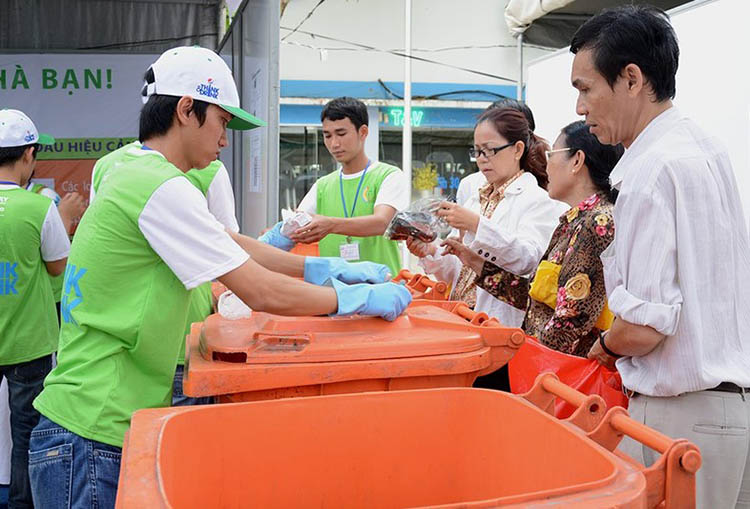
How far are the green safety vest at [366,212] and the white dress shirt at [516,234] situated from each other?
0.87m

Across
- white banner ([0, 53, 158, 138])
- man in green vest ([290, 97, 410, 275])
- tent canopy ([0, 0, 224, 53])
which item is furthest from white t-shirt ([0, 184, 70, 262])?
→ tent canopy ([0, 0, 224, 53])

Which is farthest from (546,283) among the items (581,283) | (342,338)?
(342,338)

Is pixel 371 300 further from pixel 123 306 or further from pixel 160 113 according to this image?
pixel 160 113

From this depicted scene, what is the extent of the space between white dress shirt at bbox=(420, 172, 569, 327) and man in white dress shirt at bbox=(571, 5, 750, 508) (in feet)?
3.09

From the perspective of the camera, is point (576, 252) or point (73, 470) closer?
point (73, 470)

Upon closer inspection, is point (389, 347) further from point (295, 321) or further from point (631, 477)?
point (631, 477)

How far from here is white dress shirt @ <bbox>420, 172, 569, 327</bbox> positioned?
252 centimetres

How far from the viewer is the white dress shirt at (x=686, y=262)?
147 centimetres

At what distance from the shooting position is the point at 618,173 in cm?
168

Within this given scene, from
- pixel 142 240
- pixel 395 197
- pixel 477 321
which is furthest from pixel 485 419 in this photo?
pixel 395 197

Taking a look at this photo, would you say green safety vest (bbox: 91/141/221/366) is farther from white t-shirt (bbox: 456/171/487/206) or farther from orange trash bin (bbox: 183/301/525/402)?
white t-shirt (bbox: 456/171/487/206)

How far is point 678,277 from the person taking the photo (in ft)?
4.91

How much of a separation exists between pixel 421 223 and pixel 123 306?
1343 mm

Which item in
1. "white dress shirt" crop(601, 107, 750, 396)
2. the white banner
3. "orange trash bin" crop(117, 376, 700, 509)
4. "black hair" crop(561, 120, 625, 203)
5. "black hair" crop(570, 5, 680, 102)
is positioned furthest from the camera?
the white banner
